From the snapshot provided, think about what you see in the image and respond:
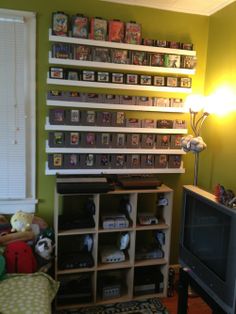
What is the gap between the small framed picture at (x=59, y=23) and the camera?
213 centimetres

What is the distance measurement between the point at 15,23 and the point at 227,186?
79.0 inches

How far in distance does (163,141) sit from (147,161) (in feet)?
0.72

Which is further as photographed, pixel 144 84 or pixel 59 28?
pixel 144 84

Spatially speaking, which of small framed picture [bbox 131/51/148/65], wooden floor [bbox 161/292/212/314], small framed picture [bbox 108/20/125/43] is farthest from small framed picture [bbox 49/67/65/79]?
wooden floor [bbox 161/292/212/314]

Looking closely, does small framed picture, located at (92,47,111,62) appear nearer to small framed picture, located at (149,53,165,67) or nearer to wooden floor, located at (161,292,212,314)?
small framed picture, located at (149,53,165,67)

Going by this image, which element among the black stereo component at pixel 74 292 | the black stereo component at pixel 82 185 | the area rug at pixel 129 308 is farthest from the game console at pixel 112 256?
the black stereo component at pixel 82 185

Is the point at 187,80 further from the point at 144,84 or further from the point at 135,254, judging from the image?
the point at 135,254

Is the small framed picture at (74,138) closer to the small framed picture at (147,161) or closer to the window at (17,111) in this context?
the window at (17,111)

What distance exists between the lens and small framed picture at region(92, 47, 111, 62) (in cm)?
224

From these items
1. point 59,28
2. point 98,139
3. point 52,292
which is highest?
point 59,28

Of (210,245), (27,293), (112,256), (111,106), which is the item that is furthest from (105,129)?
(27,293)

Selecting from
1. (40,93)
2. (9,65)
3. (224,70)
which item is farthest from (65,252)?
(224,70)

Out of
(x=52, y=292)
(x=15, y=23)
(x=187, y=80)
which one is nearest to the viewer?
(x=52, y=292)

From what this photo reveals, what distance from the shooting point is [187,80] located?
248 cm
